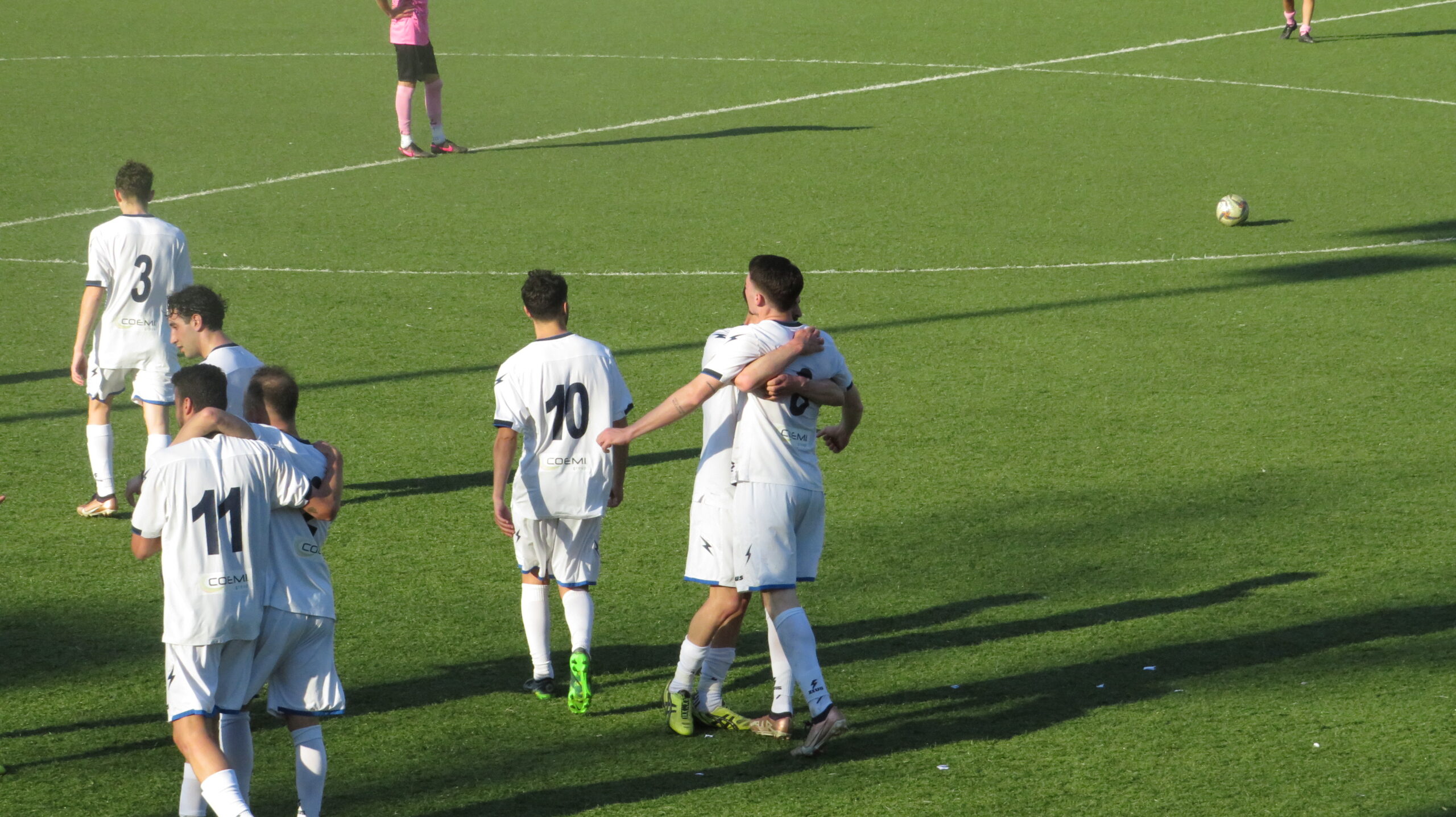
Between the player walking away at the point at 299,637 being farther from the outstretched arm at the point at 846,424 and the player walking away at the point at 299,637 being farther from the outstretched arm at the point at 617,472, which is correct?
the outstretched arm at the point at 846,424

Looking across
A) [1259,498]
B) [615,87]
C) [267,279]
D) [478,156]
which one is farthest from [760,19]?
[1259,498]

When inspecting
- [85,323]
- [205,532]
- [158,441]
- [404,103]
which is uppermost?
[404,103]

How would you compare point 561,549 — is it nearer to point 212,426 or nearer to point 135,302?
point 212,426

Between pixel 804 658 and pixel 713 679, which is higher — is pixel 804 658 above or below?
above

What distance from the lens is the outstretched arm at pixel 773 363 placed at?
5.55m

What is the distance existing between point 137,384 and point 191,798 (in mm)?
3705

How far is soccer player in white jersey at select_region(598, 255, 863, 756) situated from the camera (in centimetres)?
566

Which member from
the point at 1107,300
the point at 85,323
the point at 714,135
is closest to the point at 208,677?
the point at 85,323

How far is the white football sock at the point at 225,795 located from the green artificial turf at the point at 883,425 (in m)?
0.73

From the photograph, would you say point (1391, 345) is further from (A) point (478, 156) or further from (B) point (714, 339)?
(A) point (478, 156)

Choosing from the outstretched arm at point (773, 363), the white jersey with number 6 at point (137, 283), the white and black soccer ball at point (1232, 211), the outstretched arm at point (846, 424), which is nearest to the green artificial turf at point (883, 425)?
the white and black soccer ball at point (1232, 211)

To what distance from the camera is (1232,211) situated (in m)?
14.8

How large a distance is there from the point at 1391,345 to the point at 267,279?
8.47m

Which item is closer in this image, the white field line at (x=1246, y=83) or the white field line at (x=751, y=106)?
the white field line at (x=751, y=106)
